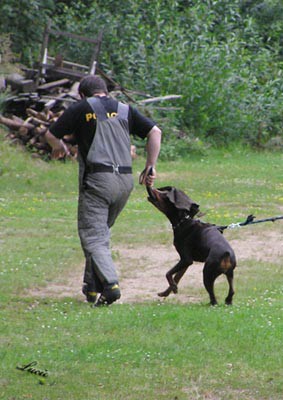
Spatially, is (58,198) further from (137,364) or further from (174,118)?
(137,364)

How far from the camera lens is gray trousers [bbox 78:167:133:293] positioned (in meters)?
A: 8.70

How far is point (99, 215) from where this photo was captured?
346 inches

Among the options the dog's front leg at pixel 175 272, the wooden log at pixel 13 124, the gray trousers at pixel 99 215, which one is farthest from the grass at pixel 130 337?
the wooden log at pixel 13 124

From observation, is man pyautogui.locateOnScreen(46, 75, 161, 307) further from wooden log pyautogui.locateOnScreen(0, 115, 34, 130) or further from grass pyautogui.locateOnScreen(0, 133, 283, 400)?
wooden log pyautogui.locateOnScreen(0, 115, 34, 130)

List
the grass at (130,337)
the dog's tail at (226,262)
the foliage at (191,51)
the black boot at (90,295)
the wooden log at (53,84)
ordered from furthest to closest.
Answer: the foliage at (191,51) → the wooden log at (53,84) → the black boot at (90,295) → the dog's tail at (226,262) → the grass at (130,337)

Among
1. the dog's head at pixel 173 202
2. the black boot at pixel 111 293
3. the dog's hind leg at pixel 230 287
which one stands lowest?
the black boot at pixel 111 293

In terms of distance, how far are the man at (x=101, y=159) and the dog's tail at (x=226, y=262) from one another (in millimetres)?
938

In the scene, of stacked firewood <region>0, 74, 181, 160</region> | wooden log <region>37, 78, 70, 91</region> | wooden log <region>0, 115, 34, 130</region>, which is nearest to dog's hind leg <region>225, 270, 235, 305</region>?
stacked firewood <region>0, 74, 181, 160</region>

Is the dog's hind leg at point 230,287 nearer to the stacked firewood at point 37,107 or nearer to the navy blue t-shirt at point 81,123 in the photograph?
the navy blue t-shirt at point 81,123

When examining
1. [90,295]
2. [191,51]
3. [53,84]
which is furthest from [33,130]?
[90,295]

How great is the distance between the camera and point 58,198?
17.1 m

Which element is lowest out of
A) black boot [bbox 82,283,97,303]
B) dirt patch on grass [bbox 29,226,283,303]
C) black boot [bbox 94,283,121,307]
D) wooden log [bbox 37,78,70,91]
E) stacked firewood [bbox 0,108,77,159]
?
stacked firewood [bbox 0,108,77,159]

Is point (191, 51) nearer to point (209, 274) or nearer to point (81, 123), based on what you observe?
point (81, 123)

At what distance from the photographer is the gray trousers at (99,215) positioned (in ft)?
28.5
